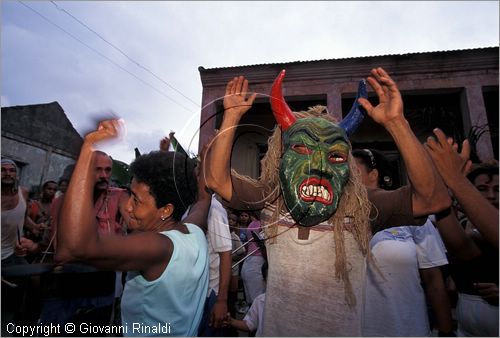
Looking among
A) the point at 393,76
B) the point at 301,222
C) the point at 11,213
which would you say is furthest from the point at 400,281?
the point at 393,76

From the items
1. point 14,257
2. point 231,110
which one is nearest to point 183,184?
point 231,110

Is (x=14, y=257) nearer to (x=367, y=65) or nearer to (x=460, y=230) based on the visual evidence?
(x=460, y=230)

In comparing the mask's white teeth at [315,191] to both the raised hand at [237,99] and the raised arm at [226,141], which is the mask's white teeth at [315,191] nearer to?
the raised arm at [226,141]

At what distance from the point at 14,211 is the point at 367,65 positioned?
8.01 meters

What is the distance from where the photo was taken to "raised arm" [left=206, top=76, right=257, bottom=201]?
180cm

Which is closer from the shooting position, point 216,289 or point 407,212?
point 407,212

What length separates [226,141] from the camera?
5.88ft

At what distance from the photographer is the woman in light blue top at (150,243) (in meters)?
1.12

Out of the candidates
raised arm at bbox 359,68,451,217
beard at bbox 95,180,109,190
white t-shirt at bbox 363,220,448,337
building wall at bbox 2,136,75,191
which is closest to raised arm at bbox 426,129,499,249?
raised arm at bbox 359,68,451,217

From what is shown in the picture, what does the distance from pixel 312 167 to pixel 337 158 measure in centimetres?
20

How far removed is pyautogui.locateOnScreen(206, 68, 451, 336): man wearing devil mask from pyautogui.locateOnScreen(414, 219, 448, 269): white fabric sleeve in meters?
1.01

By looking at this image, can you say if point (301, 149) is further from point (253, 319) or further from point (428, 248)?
point (253, 319)

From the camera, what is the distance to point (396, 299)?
2.28 metres

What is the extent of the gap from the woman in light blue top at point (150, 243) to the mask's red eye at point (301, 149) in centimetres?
67
